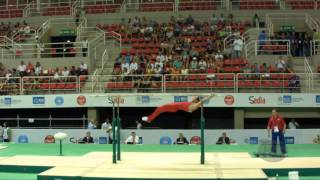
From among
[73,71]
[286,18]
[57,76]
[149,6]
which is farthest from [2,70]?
[286,18]

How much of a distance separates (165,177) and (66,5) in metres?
27.4

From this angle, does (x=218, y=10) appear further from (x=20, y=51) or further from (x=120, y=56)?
(x=20, y=51)

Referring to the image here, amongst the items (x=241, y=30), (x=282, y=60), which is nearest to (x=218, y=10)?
(x=241, y=30)

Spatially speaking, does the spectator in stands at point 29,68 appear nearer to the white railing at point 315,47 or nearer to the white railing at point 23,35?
the white railing at point 23,35

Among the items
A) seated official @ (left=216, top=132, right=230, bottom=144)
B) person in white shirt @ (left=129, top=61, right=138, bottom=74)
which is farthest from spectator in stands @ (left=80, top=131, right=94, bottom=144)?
seated official @ (left=216, top=132, right=230, bottom=144)

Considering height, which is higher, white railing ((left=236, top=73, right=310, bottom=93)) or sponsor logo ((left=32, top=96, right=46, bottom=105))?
white railing ((left=236, top=73, right=310, bottom=93))

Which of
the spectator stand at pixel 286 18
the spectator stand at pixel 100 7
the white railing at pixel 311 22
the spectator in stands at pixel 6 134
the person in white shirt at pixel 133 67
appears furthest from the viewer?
the spectator stand at pixel 100 7

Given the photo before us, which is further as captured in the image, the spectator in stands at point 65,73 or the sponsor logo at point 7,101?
the spectator in stands at point 65,73

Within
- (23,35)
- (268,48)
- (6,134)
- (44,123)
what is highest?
(23,35)

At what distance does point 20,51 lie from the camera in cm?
2986

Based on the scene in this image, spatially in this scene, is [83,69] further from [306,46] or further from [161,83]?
[306,46]

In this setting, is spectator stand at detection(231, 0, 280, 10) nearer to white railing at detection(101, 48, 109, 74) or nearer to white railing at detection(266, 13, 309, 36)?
white railing at detection(266, 13, 309, 36)

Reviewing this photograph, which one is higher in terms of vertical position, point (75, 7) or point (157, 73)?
point (75, 7)

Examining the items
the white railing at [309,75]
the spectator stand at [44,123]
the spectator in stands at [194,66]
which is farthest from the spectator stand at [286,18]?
the spectator stand at [44,123]
